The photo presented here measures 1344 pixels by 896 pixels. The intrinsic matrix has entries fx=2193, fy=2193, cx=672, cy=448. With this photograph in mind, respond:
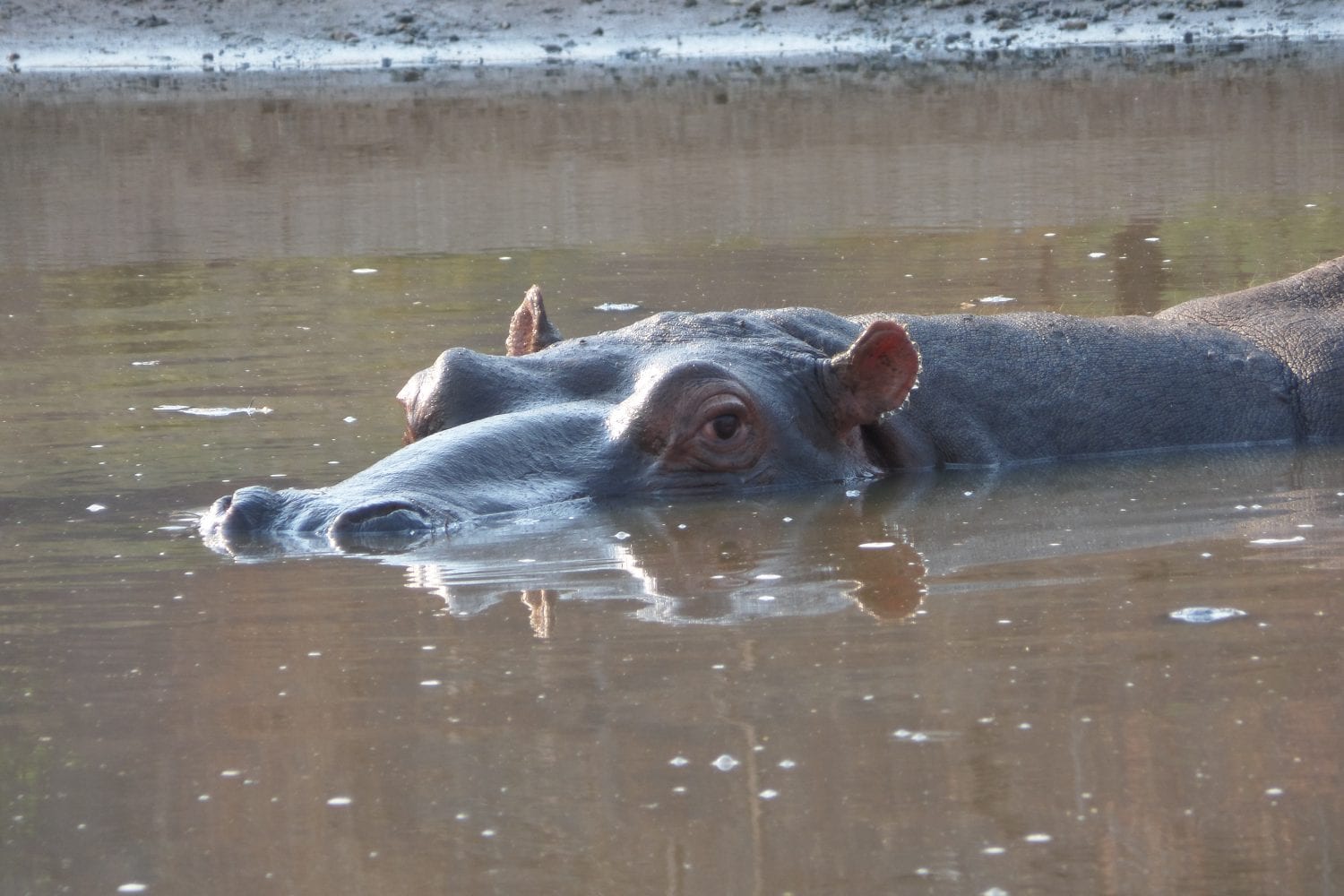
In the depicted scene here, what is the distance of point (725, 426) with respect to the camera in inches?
234

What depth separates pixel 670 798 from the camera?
140 inches

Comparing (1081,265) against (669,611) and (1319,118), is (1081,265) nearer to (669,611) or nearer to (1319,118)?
(669,611)

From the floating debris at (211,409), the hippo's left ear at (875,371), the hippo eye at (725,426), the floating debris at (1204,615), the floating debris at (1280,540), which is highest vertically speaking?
the hippo's left ear at (875,371)

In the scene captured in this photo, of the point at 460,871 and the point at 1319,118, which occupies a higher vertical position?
the point at 1319,118

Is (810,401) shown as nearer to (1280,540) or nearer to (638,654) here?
(1280,540)

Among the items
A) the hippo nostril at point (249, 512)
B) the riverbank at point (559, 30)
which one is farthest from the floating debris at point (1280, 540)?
the riverbank at point (559, 30)

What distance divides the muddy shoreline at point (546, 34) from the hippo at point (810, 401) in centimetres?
1936

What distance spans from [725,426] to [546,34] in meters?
21.4

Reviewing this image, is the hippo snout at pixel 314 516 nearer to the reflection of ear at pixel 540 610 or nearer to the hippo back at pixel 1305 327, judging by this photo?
the reflection of ear at pixel 540 610

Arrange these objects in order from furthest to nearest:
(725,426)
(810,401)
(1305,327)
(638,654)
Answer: (1305,327), (810,401), (725,426), (638,654)

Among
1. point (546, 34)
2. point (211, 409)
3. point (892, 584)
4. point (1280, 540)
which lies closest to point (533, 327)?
point (211, 409)

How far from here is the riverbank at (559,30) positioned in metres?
26.1

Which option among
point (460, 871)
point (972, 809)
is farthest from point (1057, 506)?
point (460, 871)

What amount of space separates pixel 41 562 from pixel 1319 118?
14.4 m
